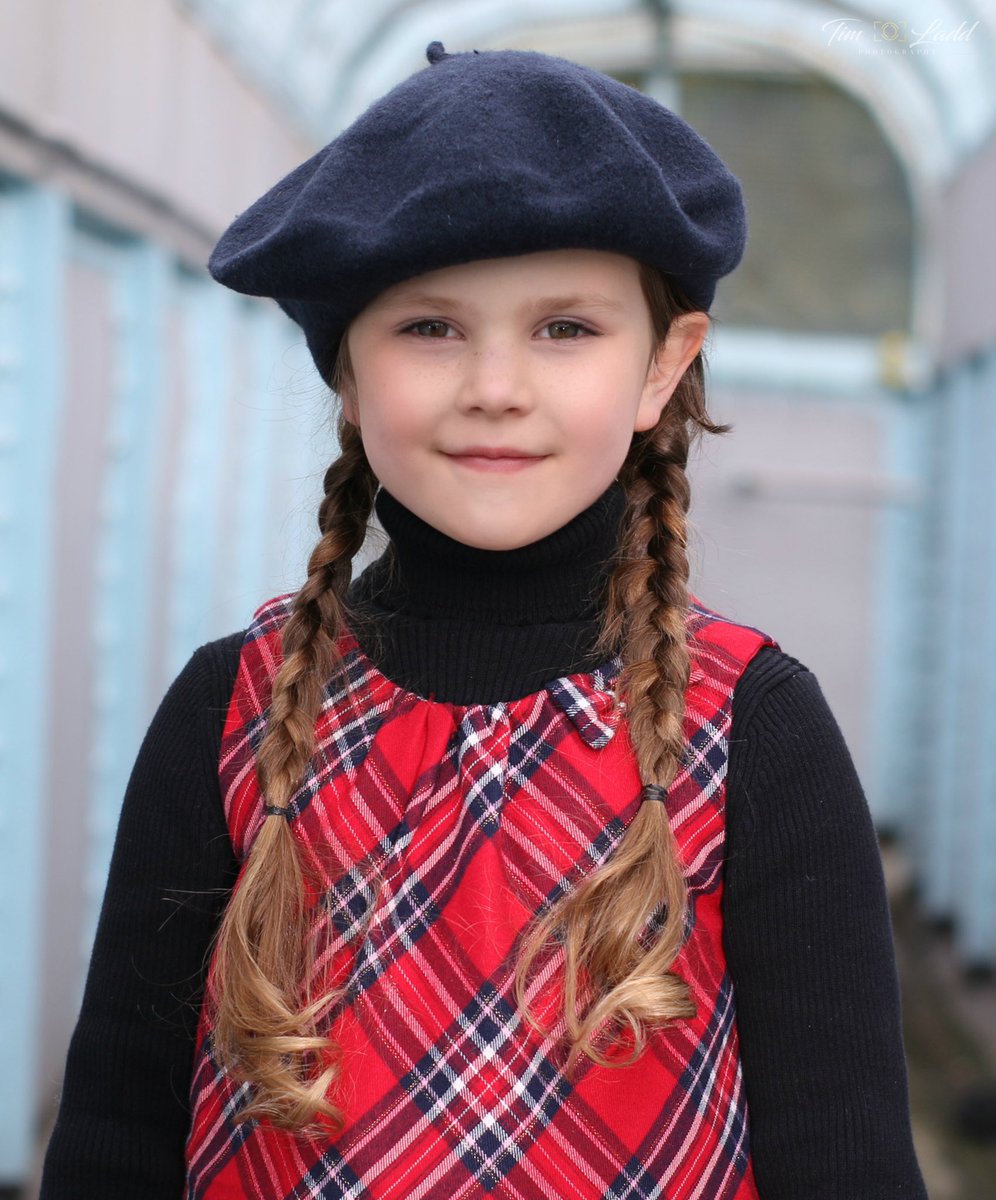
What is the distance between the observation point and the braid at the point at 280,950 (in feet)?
4.24

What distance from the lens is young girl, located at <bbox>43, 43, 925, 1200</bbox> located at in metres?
1.28

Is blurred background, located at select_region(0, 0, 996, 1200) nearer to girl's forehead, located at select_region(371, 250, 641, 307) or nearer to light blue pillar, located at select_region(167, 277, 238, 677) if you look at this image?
light blue pillar, located at select_region(167, 277, 238, 677)

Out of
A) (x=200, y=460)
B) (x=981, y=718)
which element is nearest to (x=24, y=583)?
(x=200, y=460)

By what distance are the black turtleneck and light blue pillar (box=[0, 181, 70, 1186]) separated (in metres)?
1.99

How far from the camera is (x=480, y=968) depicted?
131 centimetres

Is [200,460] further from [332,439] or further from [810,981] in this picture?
[810,981]

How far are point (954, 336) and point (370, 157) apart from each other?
6.58 metres

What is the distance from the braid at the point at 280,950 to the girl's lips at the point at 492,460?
23 cm

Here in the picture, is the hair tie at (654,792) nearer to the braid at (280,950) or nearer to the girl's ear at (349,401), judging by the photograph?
the braid at (280,950)

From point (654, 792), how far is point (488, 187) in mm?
508

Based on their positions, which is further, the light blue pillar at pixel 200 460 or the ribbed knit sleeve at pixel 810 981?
the light blue pillar at pixel 200 460

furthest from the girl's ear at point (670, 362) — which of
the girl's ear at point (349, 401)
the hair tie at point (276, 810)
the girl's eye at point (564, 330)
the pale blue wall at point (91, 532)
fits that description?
the pale blue wall at point (91, 532)

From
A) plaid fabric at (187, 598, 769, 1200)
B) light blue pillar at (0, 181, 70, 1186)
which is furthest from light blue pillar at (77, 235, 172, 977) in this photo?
plaid fabric at (187, 598, 769, 1200)

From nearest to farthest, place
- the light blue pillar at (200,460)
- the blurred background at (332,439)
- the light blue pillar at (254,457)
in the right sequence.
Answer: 1. the blurred background at (332,439)
2. the light blue pillar at (200,460)
3. the light blue pillar at (254,457)
